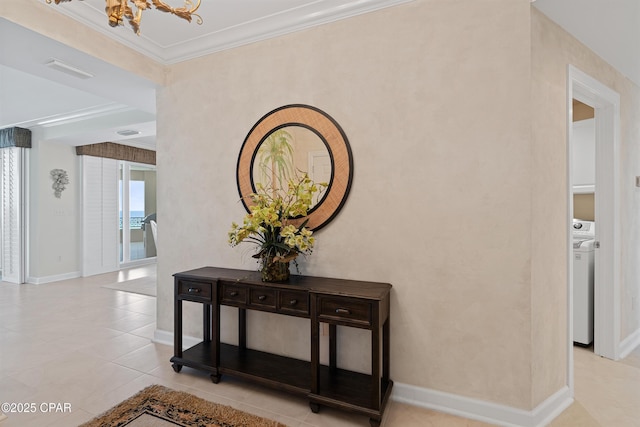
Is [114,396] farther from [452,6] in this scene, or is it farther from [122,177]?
[122,177]

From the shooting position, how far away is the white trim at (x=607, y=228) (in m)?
2.75

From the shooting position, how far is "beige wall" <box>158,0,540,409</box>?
195cm

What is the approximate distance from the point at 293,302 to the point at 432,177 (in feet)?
4.06

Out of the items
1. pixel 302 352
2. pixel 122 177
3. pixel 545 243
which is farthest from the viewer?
pixel 122 177

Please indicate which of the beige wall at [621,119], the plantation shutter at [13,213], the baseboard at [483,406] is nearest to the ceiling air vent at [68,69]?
the beige wall at [621,119]

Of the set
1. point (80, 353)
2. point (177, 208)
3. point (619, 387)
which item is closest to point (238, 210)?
point (177, 208)

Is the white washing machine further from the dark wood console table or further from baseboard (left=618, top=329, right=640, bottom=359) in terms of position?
the dark wood console table

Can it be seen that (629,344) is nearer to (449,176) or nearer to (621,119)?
(621,119)

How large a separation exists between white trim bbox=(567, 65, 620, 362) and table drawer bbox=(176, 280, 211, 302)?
328 centimetres

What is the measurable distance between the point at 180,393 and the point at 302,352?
0.90 meters

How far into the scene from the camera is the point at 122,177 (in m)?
7.06

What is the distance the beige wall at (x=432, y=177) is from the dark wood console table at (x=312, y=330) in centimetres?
13

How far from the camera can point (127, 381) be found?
2443 millimetres

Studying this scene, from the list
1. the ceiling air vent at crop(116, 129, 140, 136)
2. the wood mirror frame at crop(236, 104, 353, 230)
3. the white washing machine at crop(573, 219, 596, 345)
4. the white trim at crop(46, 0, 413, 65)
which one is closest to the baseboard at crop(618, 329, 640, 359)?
the white washing machine at crop(573, 219, 596, 345)
